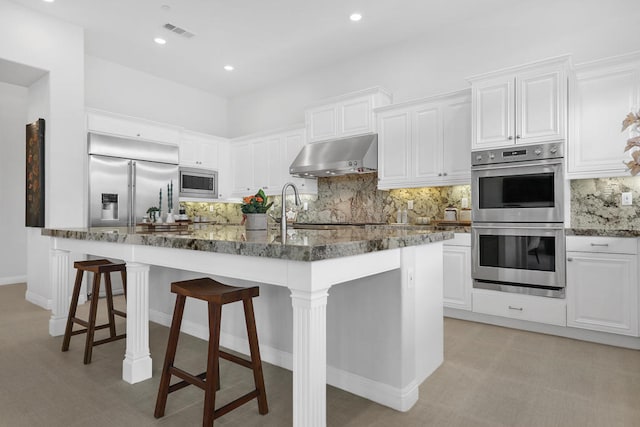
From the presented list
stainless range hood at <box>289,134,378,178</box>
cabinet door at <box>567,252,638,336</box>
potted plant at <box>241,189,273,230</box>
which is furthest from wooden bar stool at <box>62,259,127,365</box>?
cabinet door at <box>567,252,638,336</box>

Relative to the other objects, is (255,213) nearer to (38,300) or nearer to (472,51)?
(472,51)

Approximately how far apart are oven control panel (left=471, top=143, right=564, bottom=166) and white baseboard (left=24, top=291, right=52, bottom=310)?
4.88 metres

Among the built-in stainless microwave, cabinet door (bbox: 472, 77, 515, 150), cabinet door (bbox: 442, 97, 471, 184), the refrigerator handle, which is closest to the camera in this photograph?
cabinet door (bbox: 472, 77, 515, 150)

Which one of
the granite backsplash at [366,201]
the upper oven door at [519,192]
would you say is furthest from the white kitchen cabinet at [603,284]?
the granite backsplash at [366,201]

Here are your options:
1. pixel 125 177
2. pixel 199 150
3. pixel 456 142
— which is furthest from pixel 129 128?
pixel 456 142

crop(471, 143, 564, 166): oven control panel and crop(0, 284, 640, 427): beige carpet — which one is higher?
crop(471, 143, 564, 166): oven control panel

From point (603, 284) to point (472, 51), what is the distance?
9.32 ft

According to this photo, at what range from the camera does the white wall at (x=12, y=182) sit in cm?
573

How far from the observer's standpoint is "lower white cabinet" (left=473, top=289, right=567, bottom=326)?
3.23 m

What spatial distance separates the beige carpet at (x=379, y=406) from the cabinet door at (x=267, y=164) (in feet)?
10.9

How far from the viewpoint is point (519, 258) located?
11.2ft

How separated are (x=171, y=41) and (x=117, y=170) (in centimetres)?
184

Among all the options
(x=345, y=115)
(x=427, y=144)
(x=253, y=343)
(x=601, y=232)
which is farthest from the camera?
(x=345, y=115)

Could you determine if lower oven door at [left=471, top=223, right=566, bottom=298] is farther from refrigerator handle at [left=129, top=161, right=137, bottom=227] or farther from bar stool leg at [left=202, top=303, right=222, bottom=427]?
refrigerator handle at [left=129, top=161, right=137, bottom=227]
